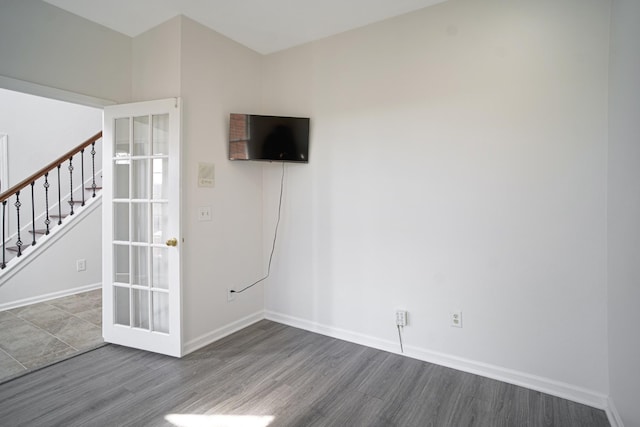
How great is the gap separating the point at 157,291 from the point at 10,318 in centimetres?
226

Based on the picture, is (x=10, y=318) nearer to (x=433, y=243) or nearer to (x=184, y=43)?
(x=184, y=43)

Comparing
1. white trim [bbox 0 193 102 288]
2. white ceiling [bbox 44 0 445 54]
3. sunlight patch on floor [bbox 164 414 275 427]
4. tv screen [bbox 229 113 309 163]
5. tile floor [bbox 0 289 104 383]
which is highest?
white ceiling [bbox 44 0 445 54]

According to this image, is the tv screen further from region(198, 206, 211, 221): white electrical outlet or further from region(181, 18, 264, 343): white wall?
region(198, 206, 211, 221): white electrical outlet

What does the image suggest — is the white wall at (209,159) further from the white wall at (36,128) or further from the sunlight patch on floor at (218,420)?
the white wall at (36,128)

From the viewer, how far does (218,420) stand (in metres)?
1.92

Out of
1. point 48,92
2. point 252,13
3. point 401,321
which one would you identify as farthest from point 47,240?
point 401,321

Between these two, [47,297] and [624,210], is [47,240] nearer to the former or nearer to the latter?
[47,297]

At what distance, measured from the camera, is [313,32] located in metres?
2.97

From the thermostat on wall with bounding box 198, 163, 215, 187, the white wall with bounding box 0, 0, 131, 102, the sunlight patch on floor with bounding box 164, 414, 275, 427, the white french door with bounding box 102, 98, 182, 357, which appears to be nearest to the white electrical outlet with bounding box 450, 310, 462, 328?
the sunlight patch on floor with bounding box 164, 414, 275, 427

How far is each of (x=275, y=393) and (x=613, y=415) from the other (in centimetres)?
207

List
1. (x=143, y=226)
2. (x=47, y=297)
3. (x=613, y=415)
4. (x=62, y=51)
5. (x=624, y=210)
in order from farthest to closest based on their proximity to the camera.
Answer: (x=47, y=297) < (x=143, y=226) < (x=62, y=51) < (x=613, y=415) < (x=624, y=210)

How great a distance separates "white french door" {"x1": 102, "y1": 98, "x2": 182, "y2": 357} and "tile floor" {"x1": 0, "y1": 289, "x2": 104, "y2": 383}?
363 mm

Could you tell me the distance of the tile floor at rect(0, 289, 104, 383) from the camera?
2.62m

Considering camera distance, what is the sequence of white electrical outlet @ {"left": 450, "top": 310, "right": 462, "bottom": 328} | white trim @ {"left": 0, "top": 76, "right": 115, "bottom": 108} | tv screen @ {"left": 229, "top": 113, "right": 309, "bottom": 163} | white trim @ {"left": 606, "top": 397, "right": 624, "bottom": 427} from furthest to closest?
tv screen @ {"left": 229, "top": 113, "right": 309, "bottom": 163} < white electrical outlet @ {"left": 450, "top": 310, "right": 462, "bottom": 328} < white trim @ {"left": 0, "top": 76, "right": 115, "bottom": 108} < white trim @ {"left": 606, "top": 397, "right": 624, "bottom": 427}
